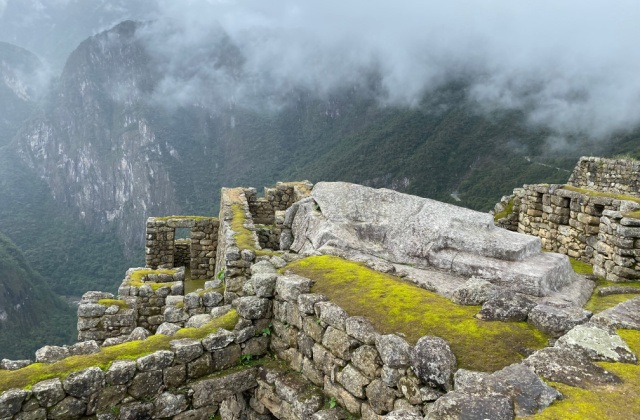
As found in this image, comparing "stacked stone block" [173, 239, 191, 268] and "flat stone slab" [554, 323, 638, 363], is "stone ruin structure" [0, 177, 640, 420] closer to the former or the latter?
"flat stone slab" [554, 323, 638, 363]

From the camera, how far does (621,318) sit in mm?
3670

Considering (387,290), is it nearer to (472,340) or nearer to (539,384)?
(472,340)

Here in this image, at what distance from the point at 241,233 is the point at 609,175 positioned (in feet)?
48.7

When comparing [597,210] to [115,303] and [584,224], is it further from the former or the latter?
[115,303]

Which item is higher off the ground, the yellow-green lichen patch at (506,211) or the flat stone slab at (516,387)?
the yellow-green lichen patch at (506,211)

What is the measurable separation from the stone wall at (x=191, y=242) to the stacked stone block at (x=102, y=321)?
7.29m

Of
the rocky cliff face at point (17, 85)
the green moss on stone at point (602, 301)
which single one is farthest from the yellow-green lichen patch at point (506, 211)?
the rocky cliff face at point (17, 85)

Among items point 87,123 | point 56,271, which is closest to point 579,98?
point 56,271

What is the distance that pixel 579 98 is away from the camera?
1538 inches

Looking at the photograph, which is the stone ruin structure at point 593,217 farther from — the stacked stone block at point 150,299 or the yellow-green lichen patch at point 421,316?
the stacked stone block at point 150,299

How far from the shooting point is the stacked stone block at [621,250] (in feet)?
24.6

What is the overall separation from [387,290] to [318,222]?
3.65 m

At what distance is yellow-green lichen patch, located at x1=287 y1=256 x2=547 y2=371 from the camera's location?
3398 mm

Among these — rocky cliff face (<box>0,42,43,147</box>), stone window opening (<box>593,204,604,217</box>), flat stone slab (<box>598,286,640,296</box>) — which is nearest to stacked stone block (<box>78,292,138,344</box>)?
flat stone slab (<box>598,286,640,296</box>)
